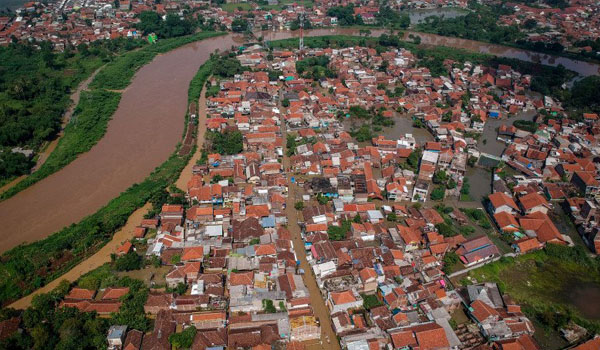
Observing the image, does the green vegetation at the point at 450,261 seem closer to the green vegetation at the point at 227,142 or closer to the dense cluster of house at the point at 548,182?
the dense cluster of house at the point at 548,182

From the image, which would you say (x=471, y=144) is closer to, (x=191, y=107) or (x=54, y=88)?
(x=191, y=107)

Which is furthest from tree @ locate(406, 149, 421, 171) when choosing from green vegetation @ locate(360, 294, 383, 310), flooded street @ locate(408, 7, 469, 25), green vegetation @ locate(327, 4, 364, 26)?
flooded street @ locate(408, 7, 469, 25)

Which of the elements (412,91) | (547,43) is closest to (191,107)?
(412,91)

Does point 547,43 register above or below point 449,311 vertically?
above

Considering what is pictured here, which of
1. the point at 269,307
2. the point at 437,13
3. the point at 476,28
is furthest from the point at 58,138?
the point at 437,13

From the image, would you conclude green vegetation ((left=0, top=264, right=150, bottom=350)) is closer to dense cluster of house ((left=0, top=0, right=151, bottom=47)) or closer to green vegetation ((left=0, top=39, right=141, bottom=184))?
green vegetation ((left=0, top=39, right=141, bottom=184))

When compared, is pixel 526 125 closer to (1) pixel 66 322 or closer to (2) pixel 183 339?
(2) pixel 183 339
